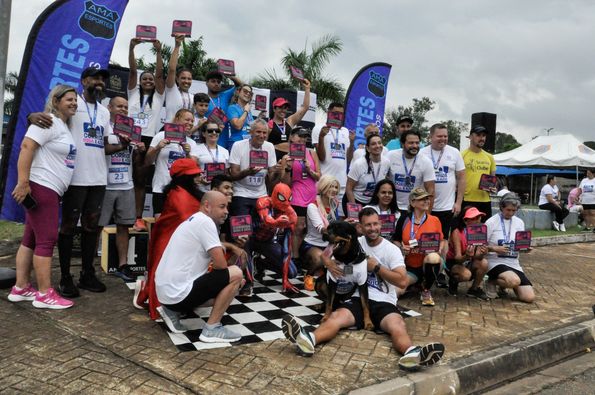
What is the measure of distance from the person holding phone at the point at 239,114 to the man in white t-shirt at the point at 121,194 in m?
1.56

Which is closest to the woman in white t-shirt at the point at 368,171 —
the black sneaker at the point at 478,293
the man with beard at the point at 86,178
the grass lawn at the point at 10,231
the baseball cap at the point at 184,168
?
the black sneaker at the point at 478,293

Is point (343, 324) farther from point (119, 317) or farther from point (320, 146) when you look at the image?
point (320, 146)

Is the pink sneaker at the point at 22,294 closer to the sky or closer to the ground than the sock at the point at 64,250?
closer to the ground

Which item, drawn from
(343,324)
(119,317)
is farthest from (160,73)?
(343,324)

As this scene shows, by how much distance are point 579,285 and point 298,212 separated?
14.6 feet

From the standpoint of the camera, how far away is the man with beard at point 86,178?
4.55m

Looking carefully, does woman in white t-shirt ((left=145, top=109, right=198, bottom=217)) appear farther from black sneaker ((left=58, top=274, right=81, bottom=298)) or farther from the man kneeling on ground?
the man kneeling on ground

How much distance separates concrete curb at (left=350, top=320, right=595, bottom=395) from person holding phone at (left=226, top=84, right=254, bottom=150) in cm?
438

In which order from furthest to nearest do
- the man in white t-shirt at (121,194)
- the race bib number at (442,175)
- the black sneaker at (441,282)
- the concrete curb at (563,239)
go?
the concrete curb at (563,239)
the black sneaker at (441,282)
the race bib number at (442,175)
the man in white t-shirt at (121,194)

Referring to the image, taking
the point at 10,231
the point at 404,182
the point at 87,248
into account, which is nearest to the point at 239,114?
the point at 404,182

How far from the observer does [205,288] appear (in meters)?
3.77

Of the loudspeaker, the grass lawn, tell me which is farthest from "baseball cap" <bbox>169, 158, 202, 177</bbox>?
the loudspeaker

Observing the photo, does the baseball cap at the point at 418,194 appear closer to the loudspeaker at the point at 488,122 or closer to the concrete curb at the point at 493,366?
the concrete curb at the point at 493,366

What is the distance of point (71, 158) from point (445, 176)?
4.36 metres
